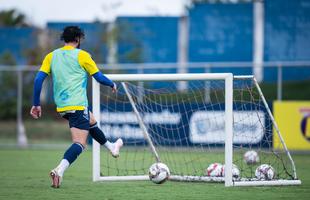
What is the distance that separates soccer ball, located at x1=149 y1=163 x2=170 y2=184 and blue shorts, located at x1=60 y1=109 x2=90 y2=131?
118 cm

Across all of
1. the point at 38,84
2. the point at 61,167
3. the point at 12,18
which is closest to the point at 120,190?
the point at 61,167

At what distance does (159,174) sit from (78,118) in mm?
1399

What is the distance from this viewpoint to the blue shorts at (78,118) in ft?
34.2

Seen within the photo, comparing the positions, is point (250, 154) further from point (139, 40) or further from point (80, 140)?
point (139, 40)

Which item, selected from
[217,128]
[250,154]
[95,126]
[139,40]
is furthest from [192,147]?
[95,126]

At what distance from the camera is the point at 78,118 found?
410 inches

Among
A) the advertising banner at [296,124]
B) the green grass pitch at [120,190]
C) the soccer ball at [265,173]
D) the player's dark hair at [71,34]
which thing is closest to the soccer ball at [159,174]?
the green grass pitch at [120,190]

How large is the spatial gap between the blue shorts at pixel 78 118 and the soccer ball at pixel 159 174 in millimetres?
1181

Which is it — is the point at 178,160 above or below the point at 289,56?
below

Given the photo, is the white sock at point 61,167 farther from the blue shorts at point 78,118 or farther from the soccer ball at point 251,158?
the soccer ball at point 251,158

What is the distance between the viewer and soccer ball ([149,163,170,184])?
11.0m

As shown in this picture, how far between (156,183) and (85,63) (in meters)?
1.96

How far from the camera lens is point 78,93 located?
10438 millimetres

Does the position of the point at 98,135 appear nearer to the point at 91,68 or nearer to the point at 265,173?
the point at 91,68
